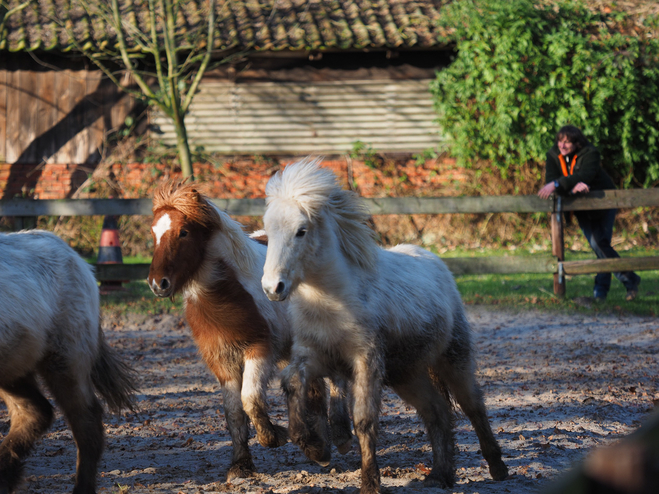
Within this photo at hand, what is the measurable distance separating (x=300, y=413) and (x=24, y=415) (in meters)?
1.68

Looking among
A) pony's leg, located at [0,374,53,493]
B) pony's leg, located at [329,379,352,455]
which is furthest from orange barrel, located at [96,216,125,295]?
pony's leg, located at [329,379,352,455]

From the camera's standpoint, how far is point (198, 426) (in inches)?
187

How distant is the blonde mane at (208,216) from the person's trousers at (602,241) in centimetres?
556

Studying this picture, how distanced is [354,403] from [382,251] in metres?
0.99

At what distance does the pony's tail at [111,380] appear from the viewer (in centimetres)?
392

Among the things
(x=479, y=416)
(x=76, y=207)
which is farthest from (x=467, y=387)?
(x=76, y=207)

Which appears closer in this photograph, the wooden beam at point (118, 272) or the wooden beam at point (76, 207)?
the wooden beam at point (76, 207)

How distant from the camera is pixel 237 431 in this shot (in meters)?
3.80

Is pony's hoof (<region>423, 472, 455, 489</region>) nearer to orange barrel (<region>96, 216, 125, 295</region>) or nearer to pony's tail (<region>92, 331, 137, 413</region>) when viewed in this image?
pony's tail (<region>92, 331, 137, 413</region>)

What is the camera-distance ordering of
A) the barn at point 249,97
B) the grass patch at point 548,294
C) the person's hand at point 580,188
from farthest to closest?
the barn at point 249,97
the person's hand at point 580,188
the grass patch at point 548,294

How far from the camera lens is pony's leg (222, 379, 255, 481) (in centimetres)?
372

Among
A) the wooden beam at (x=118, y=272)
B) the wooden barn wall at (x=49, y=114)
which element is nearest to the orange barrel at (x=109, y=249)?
the wooden beam at (x=118, y=272)

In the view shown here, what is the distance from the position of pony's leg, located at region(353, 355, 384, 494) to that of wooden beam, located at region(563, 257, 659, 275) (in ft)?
18.9

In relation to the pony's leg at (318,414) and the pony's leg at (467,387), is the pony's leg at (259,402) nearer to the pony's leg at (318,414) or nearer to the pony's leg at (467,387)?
the pony's leg at (318,414)
